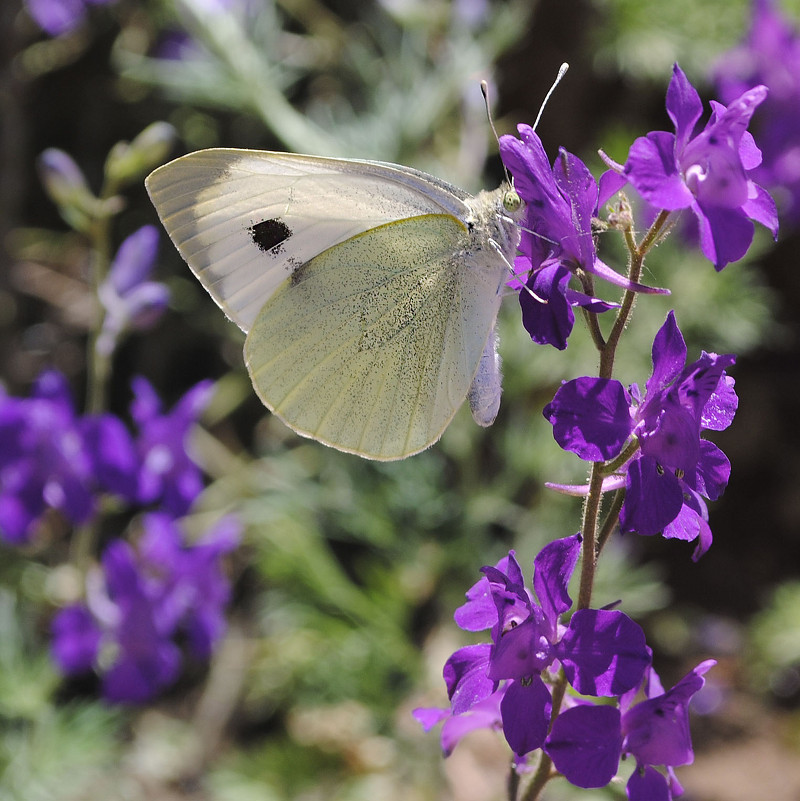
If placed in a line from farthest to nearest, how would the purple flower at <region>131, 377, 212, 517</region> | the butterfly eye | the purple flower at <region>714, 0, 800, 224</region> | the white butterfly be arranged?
the purple flower at <region>714, 0, 800, 224</region> < the purple flower at <region>131, 377, 212, 517</region> < the white butterfly < the butterfly eye

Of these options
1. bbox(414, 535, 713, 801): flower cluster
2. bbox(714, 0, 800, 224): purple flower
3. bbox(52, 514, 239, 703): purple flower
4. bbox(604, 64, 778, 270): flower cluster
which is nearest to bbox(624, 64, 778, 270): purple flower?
bbox(604, 64, 778, 270): flower cluster

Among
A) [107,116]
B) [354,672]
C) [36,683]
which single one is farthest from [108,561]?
[107,116]

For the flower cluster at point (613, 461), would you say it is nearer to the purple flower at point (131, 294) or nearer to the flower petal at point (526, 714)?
the flower petal at point (526, 714)

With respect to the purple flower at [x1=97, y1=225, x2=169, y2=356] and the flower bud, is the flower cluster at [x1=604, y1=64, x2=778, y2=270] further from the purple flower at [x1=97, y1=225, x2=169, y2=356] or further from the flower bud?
the purple flower at [x1=97, y1=225, x2=169, y2=356]

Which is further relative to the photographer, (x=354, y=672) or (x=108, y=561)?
(x=354, y=672)

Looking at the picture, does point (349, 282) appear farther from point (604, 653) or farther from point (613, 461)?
point (604, 653)

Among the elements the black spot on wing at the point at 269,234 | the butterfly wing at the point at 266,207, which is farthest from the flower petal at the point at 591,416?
the black spot on wing at the point at 269,234

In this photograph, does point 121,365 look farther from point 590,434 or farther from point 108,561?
point 590,434
